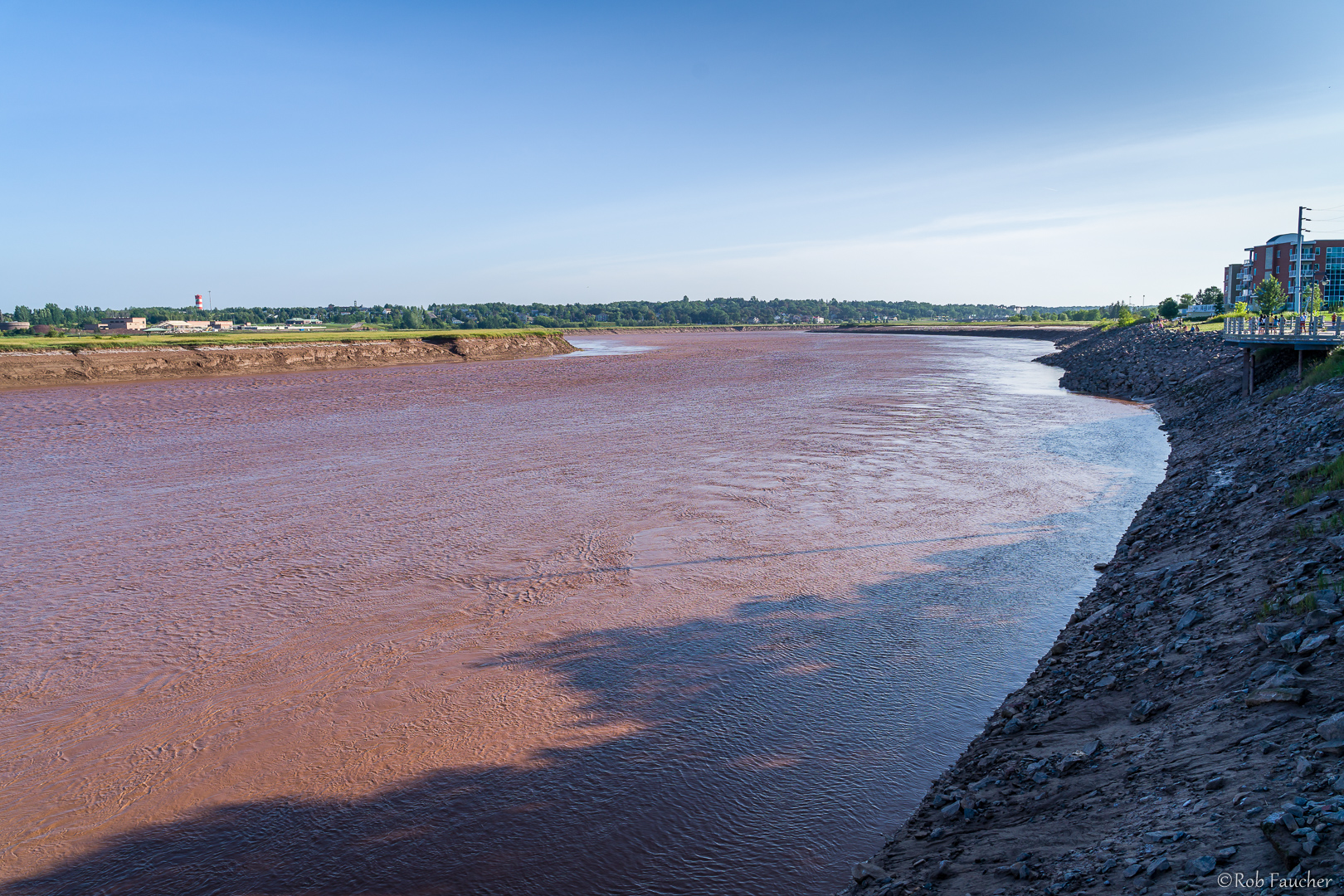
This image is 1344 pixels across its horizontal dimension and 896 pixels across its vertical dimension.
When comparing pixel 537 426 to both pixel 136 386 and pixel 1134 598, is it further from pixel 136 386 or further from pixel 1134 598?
pixel 136 386

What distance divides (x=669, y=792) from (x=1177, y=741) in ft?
13.9

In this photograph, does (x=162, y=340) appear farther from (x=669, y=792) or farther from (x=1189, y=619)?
(x=1189, y=619)

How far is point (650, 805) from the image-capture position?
7.18 metres

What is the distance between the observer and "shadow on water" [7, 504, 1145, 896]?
633cm

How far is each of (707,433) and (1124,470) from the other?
13.5m

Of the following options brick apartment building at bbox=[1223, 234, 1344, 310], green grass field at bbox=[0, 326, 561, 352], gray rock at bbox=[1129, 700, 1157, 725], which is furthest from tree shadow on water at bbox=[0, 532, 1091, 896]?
brick apartment building at bbox=[1223, 234, 1344, 310]

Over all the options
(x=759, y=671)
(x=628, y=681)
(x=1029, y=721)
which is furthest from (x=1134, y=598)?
(x=628, y=681)

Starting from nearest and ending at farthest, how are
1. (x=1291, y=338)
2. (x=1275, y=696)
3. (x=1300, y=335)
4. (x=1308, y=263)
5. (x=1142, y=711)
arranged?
(x=1275, y=696)
(x=1142, y=711)
(x=1300, y=335)
(x=1291, y=338)
(x=1308, y=263)

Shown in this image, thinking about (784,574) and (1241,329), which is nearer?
(784,574)

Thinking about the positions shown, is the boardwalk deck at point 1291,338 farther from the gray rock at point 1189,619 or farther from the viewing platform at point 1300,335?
the gray rock at point 1189,619

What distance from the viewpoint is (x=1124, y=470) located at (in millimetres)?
21438

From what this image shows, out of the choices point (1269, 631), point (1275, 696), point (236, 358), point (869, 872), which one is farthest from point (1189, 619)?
point (236, 358)

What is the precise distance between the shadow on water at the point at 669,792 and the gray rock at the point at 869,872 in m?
0.34

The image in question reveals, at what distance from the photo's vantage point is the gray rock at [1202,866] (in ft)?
14.3
